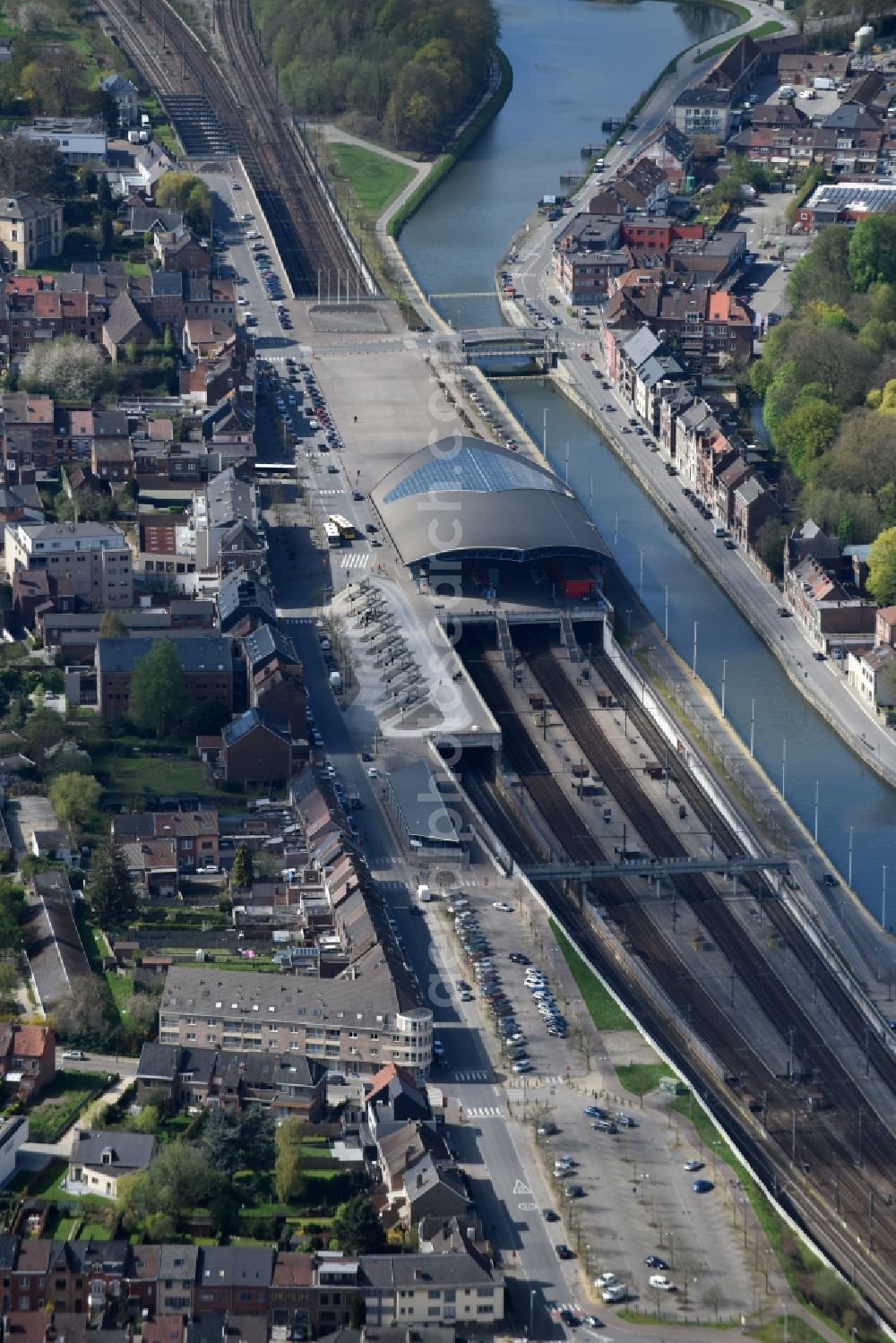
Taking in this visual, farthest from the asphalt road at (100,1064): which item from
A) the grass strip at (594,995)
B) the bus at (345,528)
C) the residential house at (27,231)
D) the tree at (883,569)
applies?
the residential house at (27,231)

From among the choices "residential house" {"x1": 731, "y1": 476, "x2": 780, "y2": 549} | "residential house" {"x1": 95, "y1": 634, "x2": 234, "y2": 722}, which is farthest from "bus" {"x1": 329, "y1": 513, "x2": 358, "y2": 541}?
"residential house" {"x1": 95, "y1": 634, "x2": 234, "y2": 722}

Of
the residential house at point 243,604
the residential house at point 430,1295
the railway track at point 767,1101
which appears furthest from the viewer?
the residential house at point 243,604

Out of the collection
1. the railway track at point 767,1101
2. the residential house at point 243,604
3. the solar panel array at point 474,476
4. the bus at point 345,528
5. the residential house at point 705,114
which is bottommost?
the railway track at point 767,1101

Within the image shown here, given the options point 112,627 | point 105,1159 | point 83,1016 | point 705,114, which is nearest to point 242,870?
point 83,1016

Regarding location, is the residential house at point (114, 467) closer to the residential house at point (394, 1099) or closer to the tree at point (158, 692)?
the tree at point (158, 692)

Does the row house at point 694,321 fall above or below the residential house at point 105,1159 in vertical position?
above

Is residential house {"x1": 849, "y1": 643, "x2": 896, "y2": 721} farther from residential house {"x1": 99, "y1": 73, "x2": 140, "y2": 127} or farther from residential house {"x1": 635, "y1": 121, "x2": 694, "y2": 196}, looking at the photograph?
residential house {"x1": 99, "y1": 73, "x2": 140, "y2": 127}

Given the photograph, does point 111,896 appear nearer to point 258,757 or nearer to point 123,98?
point 258,757
